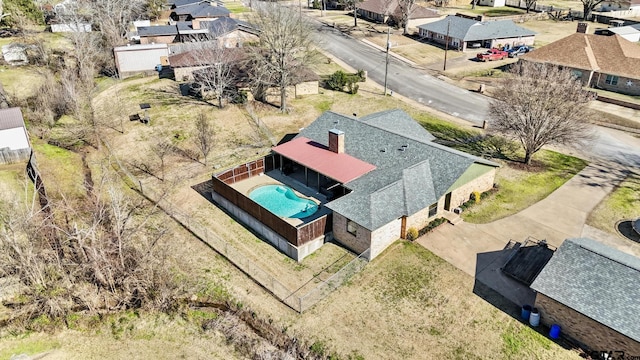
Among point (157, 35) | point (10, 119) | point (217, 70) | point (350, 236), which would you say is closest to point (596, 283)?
point (350, 236)

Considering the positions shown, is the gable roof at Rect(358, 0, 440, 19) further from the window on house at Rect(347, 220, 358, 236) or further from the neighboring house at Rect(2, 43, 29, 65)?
the window on house at Rect(347, 220, 358, 236)

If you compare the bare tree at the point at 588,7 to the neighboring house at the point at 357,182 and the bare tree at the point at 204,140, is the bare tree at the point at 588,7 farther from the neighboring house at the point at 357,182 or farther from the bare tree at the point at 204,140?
the bare tree at the point at 204,140

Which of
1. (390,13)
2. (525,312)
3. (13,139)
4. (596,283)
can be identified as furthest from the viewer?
(390,13)

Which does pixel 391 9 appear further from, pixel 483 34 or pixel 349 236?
pixel 349 236

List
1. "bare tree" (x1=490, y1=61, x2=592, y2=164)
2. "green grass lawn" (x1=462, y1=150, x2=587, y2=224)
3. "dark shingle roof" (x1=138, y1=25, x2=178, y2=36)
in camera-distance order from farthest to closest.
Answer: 1. "dark shingle roof" (x1=138, y1=25, x2=178, y2=36)
2. "bare tree" (x1=490, y1=61, x2=592, y2=164)
3. "green grass lawn" (x1=462, y1=150, x2=587, y2=224)

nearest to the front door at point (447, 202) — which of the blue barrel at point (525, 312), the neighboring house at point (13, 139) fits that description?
the blue barrel at point (525, 312)

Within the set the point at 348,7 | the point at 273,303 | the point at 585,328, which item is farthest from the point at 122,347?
the point at 348,7

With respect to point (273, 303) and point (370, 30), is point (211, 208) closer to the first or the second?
point (273, 303)

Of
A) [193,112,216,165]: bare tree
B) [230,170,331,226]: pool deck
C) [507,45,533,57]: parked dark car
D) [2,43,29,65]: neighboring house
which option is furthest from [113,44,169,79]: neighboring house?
[507,45,533,57]: parked dark car
